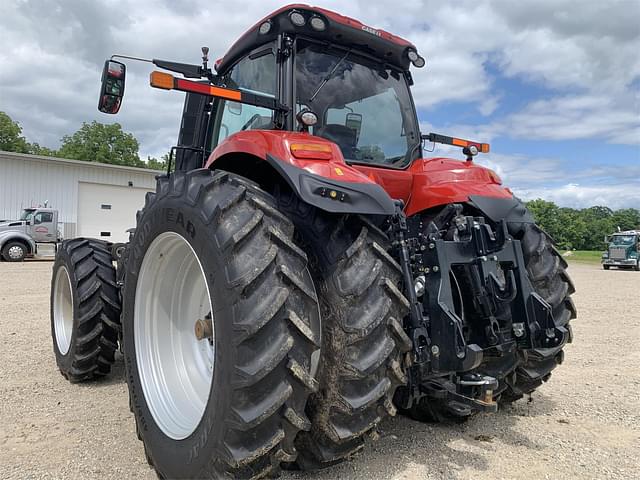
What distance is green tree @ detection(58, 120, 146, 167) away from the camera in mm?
47250

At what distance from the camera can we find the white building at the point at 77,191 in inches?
837

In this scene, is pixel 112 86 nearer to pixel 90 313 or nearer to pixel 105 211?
pixel 90 313

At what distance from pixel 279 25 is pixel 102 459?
2.70m

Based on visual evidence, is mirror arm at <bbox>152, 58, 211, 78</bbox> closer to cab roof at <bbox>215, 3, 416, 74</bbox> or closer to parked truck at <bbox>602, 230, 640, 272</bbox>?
cab roof at <bbox>215, 3, 416, 74</bbox>

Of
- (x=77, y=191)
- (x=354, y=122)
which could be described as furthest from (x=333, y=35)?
(x=77, y=191)

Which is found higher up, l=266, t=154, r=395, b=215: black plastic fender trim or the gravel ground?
l=266, t=154, r=395, b=215: black plastic fender trim

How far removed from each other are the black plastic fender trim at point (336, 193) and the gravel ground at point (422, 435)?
1.34 meters

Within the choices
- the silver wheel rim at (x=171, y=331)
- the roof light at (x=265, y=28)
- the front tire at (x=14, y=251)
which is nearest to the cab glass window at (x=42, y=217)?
the front tire at (x=14, y=251)

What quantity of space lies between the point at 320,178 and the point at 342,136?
43.2 inches

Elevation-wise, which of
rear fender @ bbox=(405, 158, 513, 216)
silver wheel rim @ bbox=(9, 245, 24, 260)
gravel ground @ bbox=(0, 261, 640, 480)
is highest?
rear fender @ bbox=(405, 158, 513, 216)

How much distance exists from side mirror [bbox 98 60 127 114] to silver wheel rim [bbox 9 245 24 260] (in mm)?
17251

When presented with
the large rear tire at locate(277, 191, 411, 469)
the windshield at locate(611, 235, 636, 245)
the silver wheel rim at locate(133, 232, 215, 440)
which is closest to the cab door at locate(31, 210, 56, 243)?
the silver wheel rim at locate(133, 232, 215, 440)

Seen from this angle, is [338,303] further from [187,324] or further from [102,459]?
[102,459]

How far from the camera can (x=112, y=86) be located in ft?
10.0
